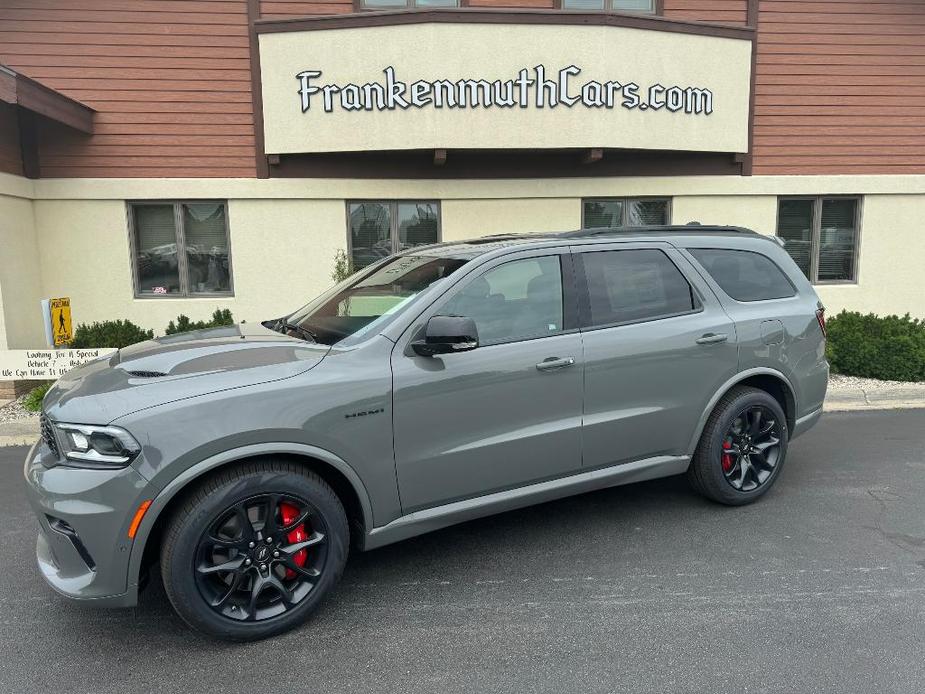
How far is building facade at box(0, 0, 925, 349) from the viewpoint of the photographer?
8.38m

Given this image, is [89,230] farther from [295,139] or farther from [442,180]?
[442,180]

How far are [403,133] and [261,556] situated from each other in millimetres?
6649

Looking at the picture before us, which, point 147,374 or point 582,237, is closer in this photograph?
point 147,374

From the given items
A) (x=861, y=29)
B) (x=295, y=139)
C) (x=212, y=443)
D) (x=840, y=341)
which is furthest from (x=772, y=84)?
(x=212, y=443)

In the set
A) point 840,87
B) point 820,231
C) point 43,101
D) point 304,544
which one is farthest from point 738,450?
point 43,101

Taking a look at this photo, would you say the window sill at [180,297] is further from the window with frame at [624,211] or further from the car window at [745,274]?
the car window at [745,274]

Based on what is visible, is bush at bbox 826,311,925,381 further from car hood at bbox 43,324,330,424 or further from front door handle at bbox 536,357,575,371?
car hood at bbox 43,324,330,424

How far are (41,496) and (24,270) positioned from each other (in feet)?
23.4

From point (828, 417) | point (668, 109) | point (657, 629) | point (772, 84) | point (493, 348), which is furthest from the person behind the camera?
point (772, 84)

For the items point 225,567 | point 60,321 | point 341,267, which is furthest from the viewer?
point 341,267

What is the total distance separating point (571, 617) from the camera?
10.4 feet

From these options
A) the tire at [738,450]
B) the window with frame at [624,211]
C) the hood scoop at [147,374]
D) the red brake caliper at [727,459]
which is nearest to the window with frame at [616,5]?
the window with frame at [624,211]

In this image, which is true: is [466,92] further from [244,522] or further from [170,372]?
[244,522]

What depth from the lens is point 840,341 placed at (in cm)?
825
